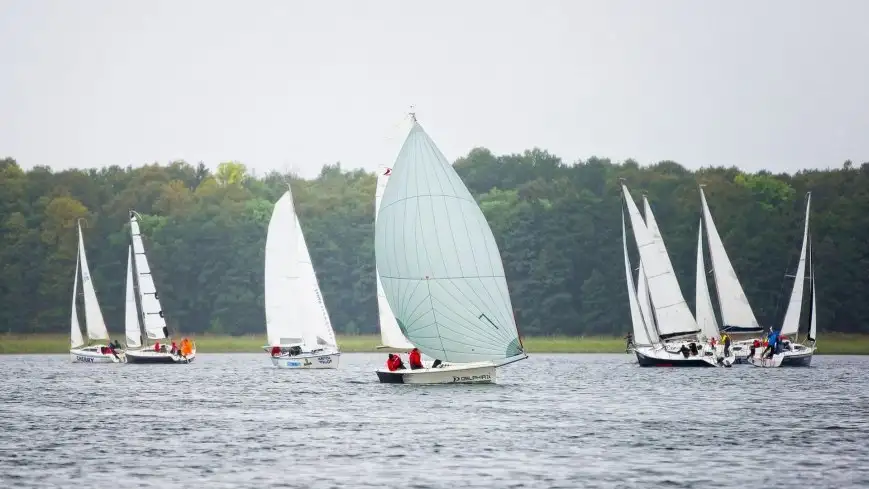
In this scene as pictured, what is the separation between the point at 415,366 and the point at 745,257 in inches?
3100

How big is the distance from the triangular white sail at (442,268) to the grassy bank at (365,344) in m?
68.5

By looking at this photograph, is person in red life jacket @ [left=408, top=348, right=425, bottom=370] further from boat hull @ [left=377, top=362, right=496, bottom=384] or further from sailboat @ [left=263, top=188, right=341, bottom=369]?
sailboat @ [left=263, top=188, right=341, bottom=369]

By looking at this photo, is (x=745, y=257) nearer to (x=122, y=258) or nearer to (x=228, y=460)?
(x=122, y=258)

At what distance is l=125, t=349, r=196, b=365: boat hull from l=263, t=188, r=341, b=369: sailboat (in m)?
11.9

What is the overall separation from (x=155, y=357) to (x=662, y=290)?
36.9 m

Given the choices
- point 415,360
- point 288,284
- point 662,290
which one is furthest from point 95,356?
point 415,360

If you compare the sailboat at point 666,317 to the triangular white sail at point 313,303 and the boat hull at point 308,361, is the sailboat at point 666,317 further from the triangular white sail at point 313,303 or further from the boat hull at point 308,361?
the triangular white sail at point 313,303

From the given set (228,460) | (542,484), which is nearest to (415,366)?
(228,460)

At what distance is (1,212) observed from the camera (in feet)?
572

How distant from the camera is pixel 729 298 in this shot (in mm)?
102438

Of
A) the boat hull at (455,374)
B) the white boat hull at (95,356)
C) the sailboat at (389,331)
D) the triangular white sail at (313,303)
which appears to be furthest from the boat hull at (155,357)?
the boat hull at (455,374)

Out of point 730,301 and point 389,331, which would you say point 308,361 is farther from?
point 730,301

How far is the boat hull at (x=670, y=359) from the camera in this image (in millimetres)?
95062

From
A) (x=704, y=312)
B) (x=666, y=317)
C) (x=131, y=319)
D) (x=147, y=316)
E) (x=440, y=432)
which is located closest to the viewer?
(x=440, y=432)
